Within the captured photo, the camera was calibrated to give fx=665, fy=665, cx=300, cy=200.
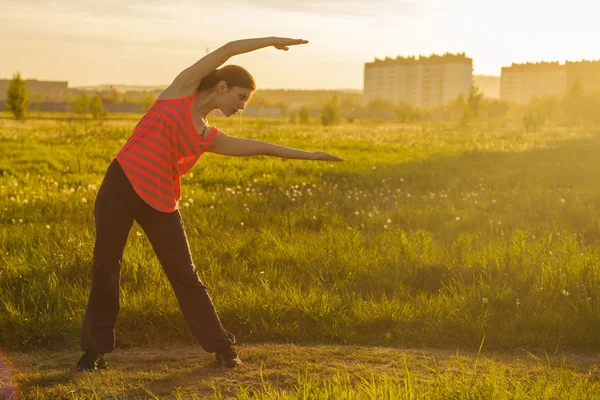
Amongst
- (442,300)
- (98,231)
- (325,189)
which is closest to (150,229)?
(98,231)

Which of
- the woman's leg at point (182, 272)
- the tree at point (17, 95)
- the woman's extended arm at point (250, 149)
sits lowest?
the woman's leg at point (182, 272)

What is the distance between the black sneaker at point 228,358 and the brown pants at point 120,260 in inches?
2.5

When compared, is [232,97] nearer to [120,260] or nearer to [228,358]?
[120,260]

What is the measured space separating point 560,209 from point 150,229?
24.6ft

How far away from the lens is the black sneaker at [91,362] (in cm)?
430

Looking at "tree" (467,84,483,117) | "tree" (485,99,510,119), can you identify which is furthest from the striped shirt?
"tree" (485,99,510,119)

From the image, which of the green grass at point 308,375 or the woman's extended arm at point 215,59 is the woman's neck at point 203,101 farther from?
the green grass at point 308,375

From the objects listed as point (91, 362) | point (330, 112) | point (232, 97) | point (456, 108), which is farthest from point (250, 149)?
point (456, 108)

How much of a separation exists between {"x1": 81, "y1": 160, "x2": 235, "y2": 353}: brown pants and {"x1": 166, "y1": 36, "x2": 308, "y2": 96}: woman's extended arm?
636mm

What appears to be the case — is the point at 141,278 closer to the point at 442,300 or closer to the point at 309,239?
the point at 309,239

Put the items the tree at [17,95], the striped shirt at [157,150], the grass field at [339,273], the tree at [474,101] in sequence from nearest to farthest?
the striped shirt at [157,150] → the grass field at [339,273] → the tree at [17,95] → the tree at [474,101]

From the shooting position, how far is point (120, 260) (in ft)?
14.0

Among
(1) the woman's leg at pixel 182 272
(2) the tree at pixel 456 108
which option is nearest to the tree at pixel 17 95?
(1) the woman's leg at pixel 182 272

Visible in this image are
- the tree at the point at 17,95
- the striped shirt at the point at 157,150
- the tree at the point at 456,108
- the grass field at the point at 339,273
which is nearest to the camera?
the striped shirt at the point at 157,150
